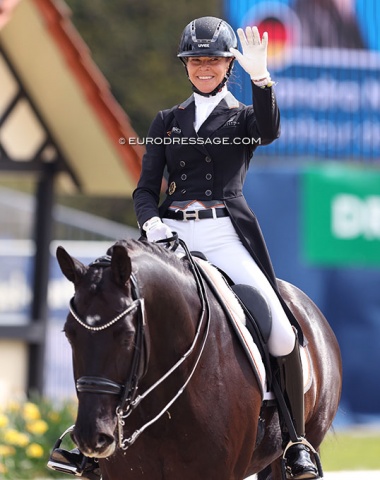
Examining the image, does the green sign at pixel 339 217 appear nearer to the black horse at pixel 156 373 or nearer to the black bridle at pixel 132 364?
the black horse at pixel 156 373

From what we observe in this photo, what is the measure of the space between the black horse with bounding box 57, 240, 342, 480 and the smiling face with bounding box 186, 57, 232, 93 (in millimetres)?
976

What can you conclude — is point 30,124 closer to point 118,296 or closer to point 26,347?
point 26,347

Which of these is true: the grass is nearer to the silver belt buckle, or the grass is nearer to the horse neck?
the silver belt buckle

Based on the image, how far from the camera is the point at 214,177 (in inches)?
234

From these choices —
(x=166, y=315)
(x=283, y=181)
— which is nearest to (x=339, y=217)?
(x=283, y=181)

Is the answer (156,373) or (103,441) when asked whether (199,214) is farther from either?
(103,441)

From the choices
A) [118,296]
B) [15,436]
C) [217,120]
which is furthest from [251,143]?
[15,436]

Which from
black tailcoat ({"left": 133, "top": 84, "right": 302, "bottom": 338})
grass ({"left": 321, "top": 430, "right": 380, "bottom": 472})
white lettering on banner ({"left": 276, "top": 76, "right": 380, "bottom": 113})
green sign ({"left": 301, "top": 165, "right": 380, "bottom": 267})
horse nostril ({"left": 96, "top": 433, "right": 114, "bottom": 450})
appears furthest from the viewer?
green sign ({"left": 301, "top": 165, "right": 380, "bottom": 267})

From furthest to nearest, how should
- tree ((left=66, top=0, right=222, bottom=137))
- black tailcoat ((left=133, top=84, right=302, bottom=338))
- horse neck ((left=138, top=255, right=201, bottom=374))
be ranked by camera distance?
tree ((left=66, top=0, right=222, bottom=137)) < black tailcoat ((left=133, top=84, right=302, bottom=338)) < horse neck ((left=138, top=255, right=201, bottom=374))

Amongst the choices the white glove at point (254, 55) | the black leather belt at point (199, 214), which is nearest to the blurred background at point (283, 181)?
the black leather belt at point (199, 214)

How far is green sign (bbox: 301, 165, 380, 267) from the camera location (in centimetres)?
1448

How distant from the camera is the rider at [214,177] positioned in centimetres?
590

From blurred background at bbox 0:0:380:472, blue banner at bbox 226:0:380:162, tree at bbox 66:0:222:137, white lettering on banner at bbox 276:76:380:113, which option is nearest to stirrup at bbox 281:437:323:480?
blurred background at bbox 0:0:380:472

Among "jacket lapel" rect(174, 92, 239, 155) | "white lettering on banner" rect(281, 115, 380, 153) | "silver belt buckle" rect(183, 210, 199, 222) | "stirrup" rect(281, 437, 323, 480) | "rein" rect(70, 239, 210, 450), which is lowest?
"stirrup" rect(281, 437, 323, 480)
